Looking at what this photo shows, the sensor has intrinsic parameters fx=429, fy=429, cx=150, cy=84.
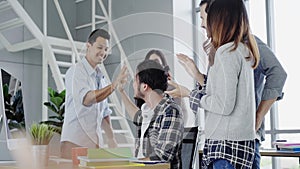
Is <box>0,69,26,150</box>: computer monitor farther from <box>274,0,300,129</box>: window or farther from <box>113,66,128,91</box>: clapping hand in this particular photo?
<box>274,0,300,129</box>: window

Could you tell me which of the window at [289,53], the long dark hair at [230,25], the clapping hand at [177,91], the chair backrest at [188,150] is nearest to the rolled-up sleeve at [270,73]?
the long dark hair at [230,25]

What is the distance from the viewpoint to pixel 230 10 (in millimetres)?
1607

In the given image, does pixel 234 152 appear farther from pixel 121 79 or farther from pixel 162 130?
pixel 121 79

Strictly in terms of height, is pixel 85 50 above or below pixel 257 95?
above

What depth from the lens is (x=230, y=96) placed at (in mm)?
1504

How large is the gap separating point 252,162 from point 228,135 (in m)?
0.16

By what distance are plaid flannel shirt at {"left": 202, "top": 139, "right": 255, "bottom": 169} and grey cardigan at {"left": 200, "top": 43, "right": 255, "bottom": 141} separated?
20mm

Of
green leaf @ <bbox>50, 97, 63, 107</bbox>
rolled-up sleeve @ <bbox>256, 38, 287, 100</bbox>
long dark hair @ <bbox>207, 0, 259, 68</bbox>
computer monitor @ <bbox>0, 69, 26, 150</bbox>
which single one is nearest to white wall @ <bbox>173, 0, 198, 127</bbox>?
long dark hair @ <bbox>207, 0, 259, 68</bbox>

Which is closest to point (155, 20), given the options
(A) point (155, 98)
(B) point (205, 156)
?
(A) point (155, 98)

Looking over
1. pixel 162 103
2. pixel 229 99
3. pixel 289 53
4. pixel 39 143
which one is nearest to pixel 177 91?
pixel 162 103

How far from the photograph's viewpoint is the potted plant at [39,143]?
1.56m

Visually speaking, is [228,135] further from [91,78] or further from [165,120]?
[91,78]

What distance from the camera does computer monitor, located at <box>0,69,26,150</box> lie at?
1528mm

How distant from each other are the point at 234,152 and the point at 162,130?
28 cm
